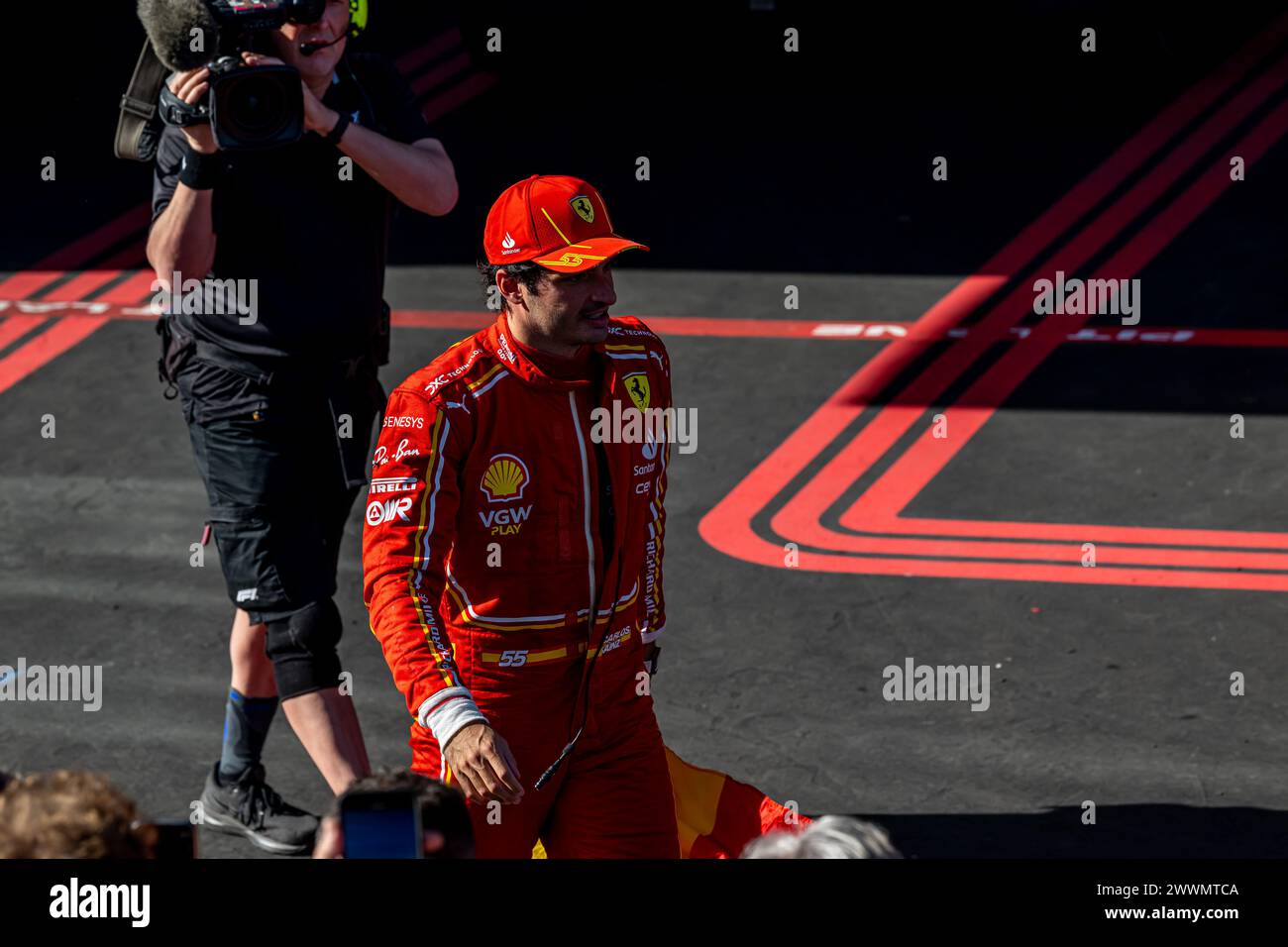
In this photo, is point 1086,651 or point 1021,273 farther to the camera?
point 1021,273

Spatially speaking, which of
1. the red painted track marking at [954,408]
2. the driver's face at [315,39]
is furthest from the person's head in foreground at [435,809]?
the red painted track marking at [954,408]

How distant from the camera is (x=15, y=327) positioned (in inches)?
468

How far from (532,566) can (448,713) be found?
1.92 feet

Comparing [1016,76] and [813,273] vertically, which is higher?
[1016,76]

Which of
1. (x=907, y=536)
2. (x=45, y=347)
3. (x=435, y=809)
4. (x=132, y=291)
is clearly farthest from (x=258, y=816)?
(x=132, y=291)

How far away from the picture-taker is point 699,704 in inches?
316

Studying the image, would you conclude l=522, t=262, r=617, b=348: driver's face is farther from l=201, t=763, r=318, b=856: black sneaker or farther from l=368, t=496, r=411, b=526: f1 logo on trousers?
l=201, t=763, r=318, b=856: black sneaker

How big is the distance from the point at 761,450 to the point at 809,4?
5.70 meters

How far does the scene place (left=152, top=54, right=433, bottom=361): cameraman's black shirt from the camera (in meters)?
6.57

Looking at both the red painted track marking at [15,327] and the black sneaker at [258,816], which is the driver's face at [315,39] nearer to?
the black sneaker at [258,816]

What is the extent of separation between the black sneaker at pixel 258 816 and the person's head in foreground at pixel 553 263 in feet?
8.15

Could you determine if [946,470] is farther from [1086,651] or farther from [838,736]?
[838,736]
